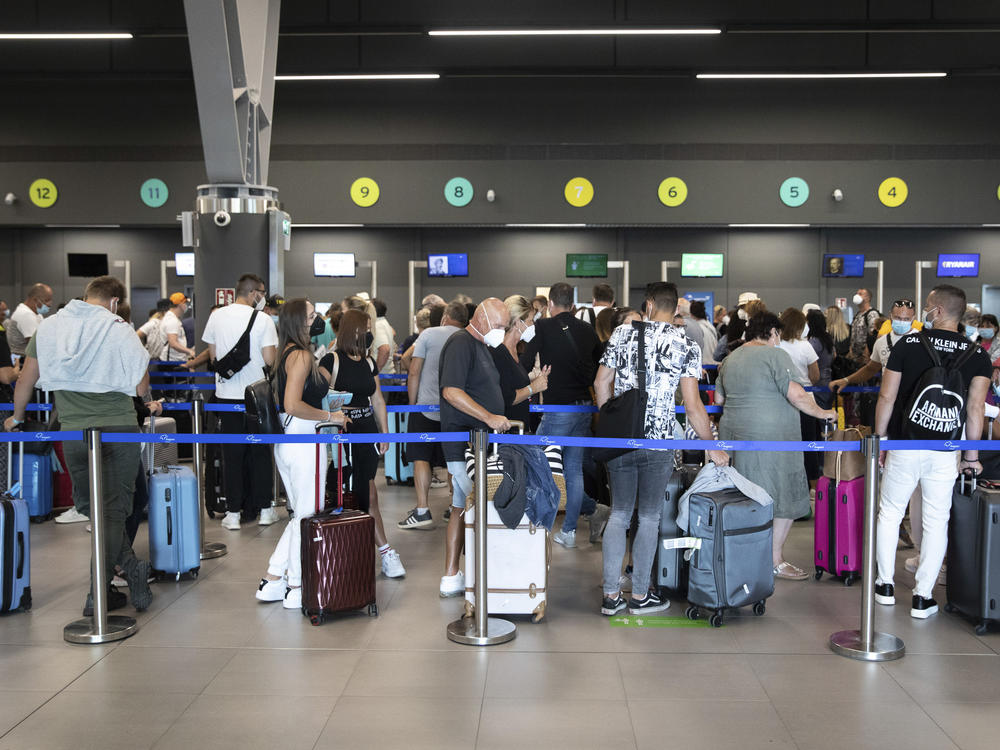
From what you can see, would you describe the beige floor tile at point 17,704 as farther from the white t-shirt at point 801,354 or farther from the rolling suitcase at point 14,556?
the white t-shirt at point 801,354

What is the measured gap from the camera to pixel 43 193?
1625 cm

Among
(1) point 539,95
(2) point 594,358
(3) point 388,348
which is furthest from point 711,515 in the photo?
(1) point 539,95

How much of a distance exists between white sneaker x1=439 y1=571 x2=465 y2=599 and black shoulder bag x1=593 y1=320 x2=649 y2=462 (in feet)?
3.68

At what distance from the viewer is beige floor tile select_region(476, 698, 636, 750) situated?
343 centimetres

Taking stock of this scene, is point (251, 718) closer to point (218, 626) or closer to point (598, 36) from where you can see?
point (218, 626)

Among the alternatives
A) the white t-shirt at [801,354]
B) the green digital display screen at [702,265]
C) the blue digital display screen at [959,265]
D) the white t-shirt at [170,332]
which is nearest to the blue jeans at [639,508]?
the white t-shirt at [801,354]

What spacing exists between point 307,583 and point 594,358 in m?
2.64

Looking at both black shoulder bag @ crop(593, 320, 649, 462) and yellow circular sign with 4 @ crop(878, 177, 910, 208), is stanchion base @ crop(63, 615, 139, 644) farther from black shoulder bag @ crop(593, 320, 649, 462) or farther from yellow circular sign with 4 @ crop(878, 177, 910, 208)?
yellow circular sign with 4 @ crop(878, 177, 910, 208)

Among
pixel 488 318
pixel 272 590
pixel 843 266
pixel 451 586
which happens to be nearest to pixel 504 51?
pixel 843 266

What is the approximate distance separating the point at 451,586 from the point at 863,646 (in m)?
2.14

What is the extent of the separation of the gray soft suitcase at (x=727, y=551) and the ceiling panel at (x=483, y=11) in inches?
477

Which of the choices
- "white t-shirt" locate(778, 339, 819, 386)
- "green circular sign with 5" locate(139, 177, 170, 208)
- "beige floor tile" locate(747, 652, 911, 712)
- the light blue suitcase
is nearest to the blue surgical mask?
"white t-shirt" locate(778, 339, 819, 386)

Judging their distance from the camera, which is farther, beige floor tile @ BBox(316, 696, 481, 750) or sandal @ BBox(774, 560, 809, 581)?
sandal @ BBox(774, 560, 809, 581)

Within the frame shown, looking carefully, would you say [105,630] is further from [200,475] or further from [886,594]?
[886,594]
